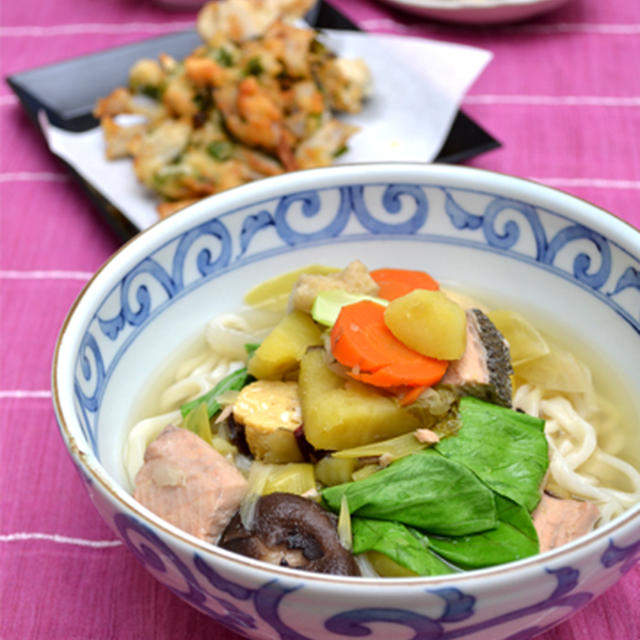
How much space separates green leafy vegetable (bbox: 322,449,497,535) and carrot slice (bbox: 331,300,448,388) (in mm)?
147

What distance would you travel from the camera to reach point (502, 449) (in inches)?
51.6

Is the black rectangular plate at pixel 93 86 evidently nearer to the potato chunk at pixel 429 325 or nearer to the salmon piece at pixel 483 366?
the salmon piece at pixel 483 366

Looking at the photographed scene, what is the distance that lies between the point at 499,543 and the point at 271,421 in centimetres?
41

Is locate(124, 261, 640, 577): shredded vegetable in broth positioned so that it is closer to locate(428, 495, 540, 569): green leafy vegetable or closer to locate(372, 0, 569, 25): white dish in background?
locate(428, 495, 540, 569): green leafy vegetable

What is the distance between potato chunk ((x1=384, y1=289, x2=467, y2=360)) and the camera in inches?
53.1

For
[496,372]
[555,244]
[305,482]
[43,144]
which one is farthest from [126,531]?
[43,144]

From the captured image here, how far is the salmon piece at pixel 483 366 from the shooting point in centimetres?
138

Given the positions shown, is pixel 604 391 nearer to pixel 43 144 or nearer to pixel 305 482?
pixel 305 482

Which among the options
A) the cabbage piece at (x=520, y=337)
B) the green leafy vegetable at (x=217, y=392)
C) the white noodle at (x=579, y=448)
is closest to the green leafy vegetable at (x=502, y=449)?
the white noodle at (x=579, y=448)

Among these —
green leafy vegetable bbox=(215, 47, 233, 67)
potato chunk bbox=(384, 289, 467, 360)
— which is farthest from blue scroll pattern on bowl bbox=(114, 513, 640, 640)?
green leafy vegetable bbox=(215, 47, 233, 67)

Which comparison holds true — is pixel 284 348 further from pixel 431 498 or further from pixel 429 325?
pixel 431 498

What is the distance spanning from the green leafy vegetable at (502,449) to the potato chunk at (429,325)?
0.32ft

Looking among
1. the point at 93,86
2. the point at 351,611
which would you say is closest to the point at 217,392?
the point at 351,611

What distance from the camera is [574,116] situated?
289 cm
